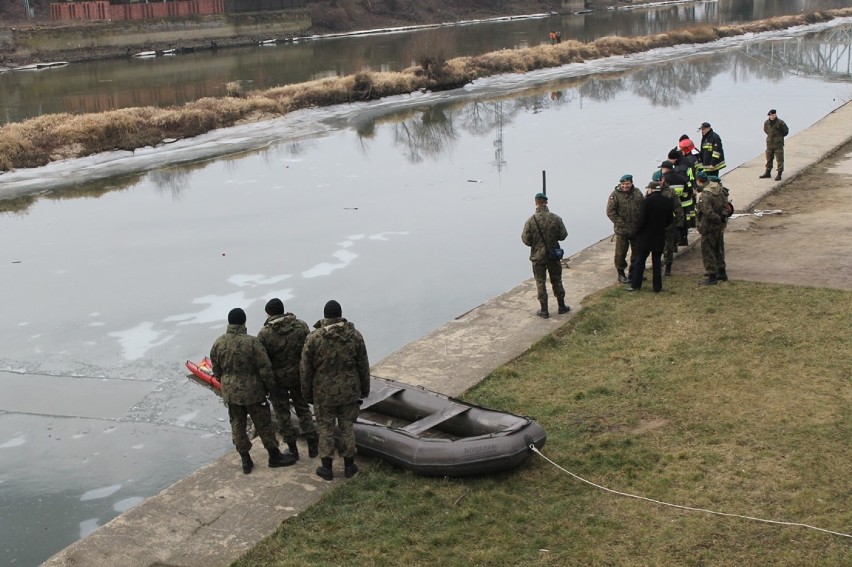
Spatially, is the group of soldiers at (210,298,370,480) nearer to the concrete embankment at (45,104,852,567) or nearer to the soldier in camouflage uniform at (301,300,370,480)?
the soldier in camouflage uniform at (301,300,370,480)

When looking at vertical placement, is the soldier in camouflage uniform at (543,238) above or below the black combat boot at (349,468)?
above

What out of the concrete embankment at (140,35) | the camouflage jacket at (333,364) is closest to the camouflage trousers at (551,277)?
the camouflage jacket at (333,364)

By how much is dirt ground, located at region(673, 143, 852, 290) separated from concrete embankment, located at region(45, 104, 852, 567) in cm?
280

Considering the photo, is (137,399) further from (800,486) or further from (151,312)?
(800,486)

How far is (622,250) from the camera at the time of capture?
12961 mm

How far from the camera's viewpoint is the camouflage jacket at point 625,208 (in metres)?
12.3

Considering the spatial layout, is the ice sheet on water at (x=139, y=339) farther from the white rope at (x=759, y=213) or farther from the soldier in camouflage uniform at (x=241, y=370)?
the white rope at (x=759, y=213)

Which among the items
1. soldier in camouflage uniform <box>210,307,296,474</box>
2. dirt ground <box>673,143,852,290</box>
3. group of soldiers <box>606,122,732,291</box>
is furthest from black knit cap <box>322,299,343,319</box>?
dirt ground <box>673,143,852,290</box>

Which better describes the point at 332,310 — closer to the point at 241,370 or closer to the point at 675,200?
the point at 241,370

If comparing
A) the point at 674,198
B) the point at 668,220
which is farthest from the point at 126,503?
the point at 674,198

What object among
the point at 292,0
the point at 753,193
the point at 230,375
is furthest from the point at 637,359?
the point at 292,0

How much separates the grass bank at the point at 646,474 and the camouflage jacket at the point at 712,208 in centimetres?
184

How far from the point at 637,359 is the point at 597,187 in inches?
442

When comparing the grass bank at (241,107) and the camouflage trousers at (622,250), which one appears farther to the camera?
the grass bank at (241,107)
